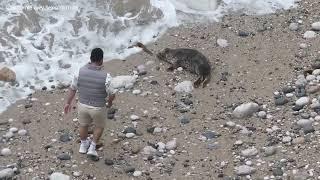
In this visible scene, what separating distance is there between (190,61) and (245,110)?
178cm

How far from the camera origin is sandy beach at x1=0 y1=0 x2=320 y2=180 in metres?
8.71

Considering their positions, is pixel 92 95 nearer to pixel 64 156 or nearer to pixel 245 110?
pixel 64 156

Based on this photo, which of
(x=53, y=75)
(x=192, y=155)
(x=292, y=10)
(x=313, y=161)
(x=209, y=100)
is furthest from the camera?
(x=292, y=10)

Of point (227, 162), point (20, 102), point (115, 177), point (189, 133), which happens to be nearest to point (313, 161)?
point (227, 162)

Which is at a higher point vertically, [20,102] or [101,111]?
[101,111]

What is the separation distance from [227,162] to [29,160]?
2818 millimetres

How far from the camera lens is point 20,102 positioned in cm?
1029

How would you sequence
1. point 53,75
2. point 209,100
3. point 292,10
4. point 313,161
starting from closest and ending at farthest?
1. point 313,161
2. point 209,100
3. point 53,75
4. point 292,10

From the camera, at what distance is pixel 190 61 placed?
36.2 ft

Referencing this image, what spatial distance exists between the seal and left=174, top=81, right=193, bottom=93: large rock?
123mm

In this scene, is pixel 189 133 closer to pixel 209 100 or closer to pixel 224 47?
pixel 209 100

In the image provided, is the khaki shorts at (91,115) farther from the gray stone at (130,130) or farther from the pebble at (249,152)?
the pebble at (249,152)

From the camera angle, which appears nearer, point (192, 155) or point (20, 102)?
point (192, 155)
